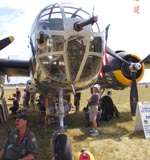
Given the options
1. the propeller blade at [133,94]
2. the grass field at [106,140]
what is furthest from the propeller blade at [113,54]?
the grass field at [106,140]

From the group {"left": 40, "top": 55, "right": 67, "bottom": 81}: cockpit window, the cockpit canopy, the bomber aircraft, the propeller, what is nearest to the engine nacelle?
the propeller

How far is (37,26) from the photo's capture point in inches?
308

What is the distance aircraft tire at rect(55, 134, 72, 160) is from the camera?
22.5 ft

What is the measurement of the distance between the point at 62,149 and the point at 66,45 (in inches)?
88.2

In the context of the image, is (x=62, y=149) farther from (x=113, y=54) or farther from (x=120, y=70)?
(x=120, y=70)

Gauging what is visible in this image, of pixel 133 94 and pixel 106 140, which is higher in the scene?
pixel 133 94

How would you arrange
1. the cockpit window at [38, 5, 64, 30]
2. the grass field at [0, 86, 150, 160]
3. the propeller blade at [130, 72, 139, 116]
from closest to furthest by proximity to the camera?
the cockpit window at [38, 5, 64, 30]
the grass field at [0, 86, 150, 160]
the propeller blade at [130, 72, 139, 116]

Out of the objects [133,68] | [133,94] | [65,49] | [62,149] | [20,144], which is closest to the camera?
[20,144]

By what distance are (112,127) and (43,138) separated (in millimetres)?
2646

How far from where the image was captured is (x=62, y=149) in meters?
6.95

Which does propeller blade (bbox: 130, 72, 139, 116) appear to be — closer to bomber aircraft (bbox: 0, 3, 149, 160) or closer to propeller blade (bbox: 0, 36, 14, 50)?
bomber aircraft (bbox: 0, 3, 149, 160)

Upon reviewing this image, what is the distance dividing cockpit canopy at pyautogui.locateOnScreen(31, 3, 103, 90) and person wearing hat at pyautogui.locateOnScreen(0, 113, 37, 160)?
2.38 meters

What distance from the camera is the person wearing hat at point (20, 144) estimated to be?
520 cm

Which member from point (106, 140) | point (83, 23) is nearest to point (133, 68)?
point (106, 140)
